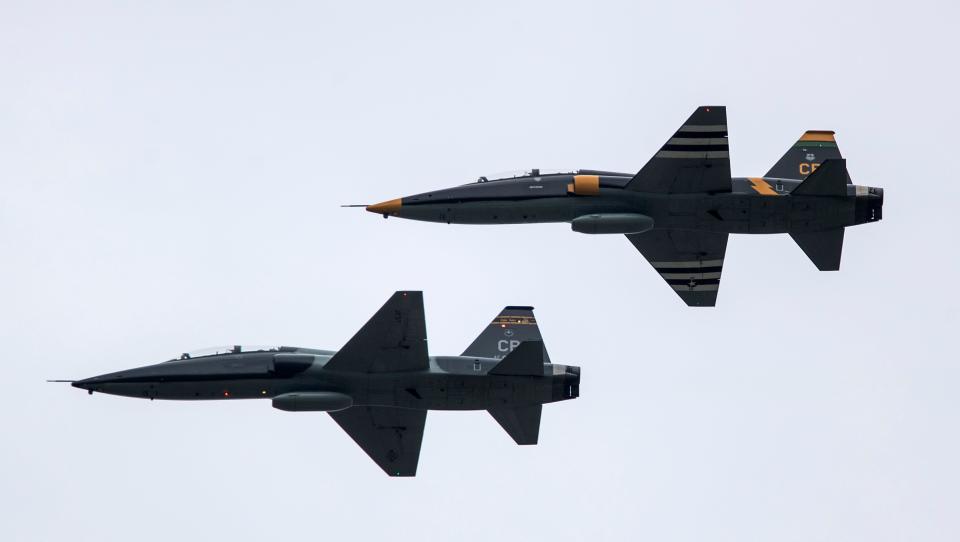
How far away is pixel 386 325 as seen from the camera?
74750 mm

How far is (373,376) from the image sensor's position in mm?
75125

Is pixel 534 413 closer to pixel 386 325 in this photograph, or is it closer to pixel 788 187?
pixel 386 325

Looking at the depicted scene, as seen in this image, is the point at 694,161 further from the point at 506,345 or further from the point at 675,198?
the point at 506,345

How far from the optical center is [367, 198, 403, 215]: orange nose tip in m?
77.6

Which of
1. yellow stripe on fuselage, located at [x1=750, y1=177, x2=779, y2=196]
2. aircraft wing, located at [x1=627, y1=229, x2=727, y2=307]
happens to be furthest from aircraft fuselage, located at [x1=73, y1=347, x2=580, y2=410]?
yellow stripe on fuselage, located at [x1=750, y1=177, x2=779, y2=196]

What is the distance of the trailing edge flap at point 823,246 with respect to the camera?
7925 cm

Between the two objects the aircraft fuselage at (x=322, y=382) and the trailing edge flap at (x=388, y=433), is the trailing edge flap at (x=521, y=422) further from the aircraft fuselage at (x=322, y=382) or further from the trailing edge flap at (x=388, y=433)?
the trailing edge flap at (x=388, y=433)

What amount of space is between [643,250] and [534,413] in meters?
8.41

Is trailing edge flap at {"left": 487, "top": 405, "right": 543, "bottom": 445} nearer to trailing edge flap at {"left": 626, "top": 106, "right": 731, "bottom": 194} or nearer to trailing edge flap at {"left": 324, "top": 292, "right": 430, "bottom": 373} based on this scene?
trailing edge flap at {"left": 324, "top": 292, "right": 430, "bottom": 373}

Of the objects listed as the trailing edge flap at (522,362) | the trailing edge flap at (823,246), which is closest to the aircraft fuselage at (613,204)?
the trailing edge flap at (823,246)

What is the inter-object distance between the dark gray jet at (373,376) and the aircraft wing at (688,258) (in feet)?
27.1

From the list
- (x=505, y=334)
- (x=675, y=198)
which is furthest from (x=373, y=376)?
(x=675, y=198)

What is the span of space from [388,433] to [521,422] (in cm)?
501

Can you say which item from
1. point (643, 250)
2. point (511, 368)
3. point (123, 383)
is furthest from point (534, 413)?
point (123, 383)
